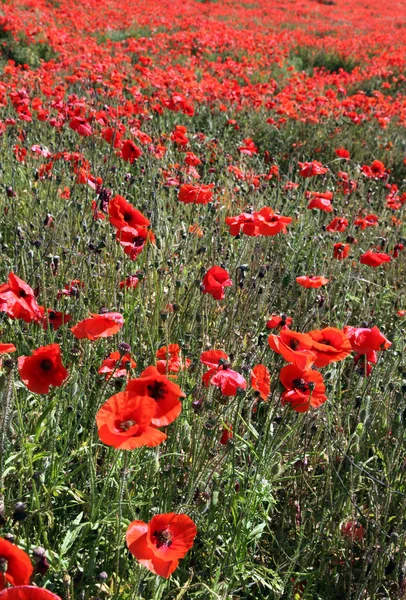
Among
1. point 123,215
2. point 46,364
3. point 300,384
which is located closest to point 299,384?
point 300,384

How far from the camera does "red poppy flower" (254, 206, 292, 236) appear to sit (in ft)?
8.15

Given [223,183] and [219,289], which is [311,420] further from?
[223,183]

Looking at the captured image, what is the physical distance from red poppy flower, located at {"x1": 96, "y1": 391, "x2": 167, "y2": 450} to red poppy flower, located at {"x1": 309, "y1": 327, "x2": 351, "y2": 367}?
1.89 feet

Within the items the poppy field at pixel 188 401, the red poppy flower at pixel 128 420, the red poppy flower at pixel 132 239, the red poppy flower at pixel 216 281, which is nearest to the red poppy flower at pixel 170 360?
the poppy field at pixel 188 401

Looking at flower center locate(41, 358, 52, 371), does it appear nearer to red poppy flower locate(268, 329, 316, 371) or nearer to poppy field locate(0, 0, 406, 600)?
poppy field locate(0, 0, 406, 600)

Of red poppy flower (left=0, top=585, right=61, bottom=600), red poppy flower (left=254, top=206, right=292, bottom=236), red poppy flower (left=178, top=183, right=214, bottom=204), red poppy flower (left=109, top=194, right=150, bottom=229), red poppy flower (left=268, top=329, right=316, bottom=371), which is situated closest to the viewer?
red poppy flower (left=0, top=585, right=61, bottom=600)

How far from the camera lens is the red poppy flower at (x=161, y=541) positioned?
1.20m

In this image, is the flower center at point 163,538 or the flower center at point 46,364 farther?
the flower center at point 46,364

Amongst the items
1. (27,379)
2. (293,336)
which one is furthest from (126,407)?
(293,336)

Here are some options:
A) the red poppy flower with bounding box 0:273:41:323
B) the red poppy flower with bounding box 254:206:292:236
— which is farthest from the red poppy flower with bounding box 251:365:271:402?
the red poppy flower with bounding box 254:206:292:236

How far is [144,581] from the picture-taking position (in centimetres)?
172

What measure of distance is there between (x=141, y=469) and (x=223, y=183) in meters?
3.91

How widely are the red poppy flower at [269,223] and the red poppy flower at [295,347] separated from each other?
90 cm

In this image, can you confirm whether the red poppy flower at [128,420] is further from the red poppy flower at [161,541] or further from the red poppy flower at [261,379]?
the red poppy flower at [261,379]
